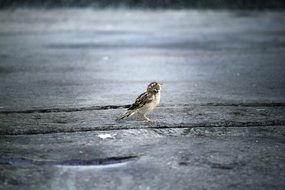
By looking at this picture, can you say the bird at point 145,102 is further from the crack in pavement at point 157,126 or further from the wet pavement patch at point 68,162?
the wet pavement patch at point 68,162

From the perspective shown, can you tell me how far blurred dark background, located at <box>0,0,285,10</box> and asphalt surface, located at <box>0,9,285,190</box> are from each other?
37.4 ft

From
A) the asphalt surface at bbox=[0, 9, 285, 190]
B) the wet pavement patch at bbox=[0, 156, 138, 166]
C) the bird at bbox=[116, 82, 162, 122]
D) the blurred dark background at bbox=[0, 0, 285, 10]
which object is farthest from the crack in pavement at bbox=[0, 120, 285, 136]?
the blurred dark background at bbox=[0, 0, 285, 10]

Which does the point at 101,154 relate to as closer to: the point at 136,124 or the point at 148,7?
the point at 136,124

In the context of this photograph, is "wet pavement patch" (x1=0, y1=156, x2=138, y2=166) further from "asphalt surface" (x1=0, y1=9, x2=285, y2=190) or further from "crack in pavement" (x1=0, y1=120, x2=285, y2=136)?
"crack in pavement" (x1=0, y1=120, x2=285, y2=136)

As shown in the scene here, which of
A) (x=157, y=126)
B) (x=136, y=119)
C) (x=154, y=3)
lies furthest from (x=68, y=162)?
(x=154, y=3)

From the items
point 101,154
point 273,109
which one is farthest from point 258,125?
point 101,154

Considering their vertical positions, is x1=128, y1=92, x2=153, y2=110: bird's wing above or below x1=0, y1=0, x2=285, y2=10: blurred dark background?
below

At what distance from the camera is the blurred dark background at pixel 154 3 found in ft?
89.8

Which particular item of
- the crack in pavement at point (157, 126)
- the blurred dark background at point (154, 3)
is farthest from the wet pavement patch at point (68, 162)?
the blurred dark background at point (154, 3)

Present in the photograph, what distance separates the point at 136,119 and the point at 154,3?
22.0 m

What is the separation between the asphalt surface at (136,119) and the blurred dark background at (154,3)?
11.4 m

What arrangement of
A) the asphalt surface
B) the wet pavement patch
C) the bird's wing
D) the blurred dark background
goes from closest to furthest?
the asphalt surface
the wet pavement patch
the bird's wing
the blurred dark background

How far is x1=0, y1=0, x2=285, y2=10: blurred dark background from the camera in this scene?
2736 centimetres

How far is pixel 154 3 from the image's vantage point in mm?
28312
